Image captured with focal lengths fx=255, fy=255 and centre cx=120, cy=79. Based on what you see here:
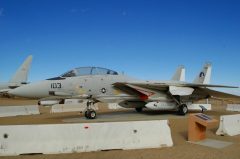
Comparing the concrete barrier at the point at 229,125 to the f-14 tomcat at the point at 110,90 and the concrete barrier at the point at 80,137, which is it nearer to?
the concrete barrier at the point at 80,137

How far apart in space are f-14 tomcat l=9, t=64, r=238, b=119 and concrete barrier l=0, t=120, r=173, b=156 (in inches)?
271

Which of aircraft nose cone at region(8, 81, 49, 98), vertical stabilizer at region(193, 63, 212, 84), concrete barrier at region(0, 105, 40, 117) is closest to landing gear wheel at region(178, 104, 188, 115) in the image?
vertical stabilizer at region(193, 63, 212, 84)

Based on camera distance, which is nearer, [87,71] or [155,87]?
[87,71]

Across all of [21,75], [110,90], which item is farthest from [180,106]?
[21,75]

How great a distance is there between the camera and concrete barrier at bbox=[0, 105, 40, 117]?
1730cm

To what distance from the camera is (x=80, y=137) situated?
633cm

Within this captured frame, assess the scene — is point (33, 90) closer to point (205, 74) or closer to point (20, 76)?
point (205, 74)

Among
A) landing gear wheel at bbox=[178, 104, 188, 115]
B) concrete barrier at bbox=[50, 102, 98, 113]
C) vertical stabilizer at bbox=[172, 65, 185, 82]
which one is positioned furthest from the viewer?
vertical stabilizer at bbox=[172, 65, 185, 82]

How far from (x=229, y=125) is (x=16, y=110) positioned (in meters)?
14.4

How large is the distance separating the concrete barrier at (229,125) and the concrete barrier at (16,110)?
13971 millimetres

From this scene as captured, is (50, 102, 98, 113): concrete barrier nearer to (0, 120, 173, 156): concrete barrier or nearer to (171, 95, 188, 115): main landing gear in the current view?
(171, 95, 188, 115): main landing gear

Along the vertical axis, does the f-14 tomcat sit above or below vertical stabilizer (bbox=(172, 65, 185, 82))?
below

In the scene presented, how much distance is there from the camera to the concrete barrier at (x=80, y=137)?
593cm

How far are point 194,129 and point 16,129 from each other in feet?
16.6
